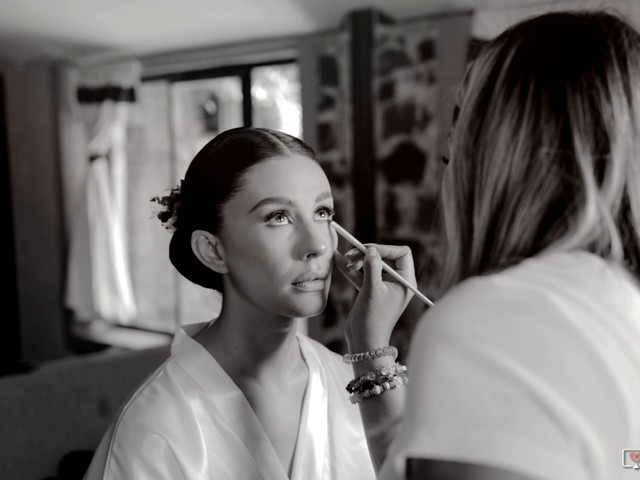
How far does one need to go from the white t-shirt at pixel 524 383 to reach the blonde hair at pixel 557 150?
0.16 feet

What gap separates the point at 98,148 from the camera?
2467mm

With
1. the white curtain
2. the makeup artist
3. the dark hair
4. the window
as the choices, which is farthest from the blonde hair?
the white curtain

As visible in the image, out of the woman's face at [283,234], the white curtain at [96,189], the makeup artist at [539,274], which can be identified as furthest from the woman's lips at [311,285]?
the white curtain at [96,189]

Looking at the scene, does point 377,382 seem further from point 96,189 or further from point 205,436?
point 96,189

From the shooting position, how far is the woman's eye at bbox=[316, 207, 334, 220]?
2.09ft

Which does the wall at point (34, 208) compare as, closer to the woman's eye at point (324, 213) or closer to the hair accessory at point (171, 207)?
the hair accessory at point (171, 207)

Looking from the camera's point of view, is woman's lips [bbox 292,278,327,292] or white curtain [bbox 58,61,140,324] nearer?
woman's lips [bbox 292,278,327,292]

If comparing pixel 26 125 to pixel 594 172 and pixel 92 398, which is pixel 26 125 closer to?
pixel 92 398

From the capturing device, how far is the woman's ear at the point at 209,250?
0.66 metres

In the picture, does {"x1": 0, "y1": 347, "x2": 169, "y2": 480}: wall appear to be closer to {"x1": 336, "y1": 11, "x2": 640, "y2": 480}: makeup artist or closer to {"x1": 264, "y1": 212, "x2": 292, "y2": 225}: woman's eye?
{"x1": 264, "y1": 212, "x2": 292, "y2": 225}: woman's eye

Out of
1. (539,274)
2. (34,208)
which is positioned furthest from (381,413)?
(34,208)

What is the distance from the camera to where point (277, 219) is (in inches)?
24.5

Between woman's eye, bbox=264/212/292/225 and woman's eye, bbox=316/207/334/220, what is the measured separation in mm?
34

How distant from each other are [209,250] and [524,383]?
1.36 ft
